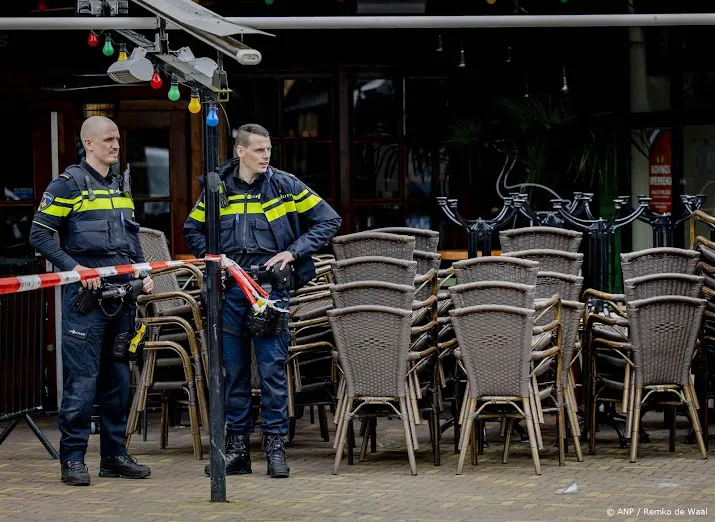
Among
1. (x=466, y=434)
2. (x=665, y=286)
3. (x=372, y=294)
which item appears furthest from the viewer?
(x=665, y=286)

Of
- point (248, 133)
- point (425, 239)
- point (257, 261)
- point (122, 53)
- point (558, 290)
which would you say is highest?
point (122, 53)

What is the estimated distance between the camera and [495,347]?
8.64m

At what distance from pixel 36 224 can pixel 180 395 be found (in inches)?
71.9

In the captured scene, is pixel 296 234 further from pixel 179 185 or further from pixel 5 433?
pixel 179 185

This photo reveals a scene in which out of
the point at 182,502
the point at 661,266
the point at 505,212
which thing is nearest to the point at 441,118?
the point at 505,212

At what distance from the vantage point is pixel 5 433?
31.4 ft

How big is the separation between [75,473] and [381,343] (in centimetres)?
197

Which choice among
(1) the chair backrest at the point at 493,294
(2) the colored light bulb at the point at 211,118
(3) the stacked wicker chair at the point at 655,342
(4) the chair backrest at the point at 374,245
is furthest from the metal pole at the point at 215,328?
(3) the stacked wicker chair at the point at 655,342

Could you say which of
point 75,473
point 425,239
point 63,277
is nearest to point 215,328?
point 63,277

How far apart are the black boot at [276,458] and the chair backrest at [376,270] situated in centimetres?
114

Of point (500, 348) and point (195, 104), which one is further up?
point (195, 104)

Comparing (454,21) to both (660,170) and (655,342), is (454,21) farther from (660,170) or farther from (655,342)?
(660,170)

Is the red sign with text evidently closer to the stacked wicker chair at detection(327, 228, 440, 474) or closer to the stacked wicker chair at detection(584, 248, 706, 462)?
the stacked wicker chair at detection(584, 248, 706, 462)

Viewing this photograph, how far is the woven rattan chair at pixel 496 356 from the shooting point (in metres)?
8.59
